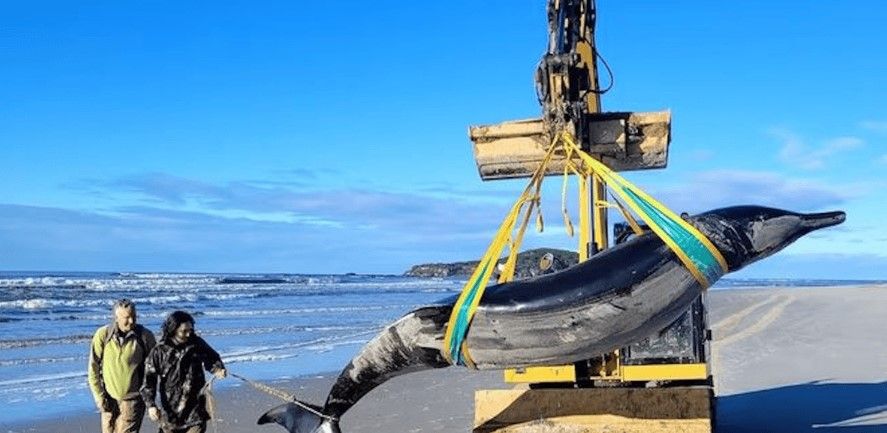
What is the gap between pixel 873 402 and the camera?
1224 cm

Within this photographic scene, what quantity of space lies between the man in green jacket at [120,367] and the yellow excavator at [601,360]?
2885 mm

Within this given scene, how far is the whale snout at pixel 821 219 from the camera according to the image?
547 centimetres

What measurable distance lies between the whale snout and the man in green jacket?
5.32 meters

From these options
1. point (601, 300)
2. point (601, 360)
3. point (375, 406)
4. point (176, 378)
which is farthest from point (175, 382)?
point (375, 406)

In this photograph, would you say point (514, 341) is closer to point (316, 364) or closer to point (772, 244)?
point (772, 244)

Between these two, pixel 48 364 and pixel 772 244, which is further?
pixel 48 364

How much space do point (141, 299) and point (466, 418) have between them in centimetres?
3636

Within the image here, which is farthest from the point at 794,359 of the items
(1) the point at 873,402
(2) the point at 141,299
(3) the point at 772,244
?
(2) the point at 141,299

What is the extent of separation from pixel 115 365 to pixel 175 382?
899 mm

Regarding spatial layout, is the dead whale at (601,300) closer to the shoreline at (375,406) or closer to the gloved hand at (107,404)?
the gloved hand at (107,404)

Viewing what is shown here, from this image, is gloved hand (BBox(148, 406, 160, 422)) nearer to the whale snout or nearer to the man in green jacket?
the man in green jacket

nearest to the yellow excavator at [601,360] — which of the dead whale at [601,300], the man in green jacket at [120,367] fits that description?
the dead whale at [601,300]

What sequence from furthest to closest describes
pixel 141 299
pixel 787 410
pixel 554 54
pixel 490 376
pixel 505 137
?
pixel 141 299
pixel 490 376
pixel 787 410
pixel 505 137
pixel 554 54

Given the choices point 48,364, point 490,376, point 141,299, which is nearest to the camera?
point 490,376
